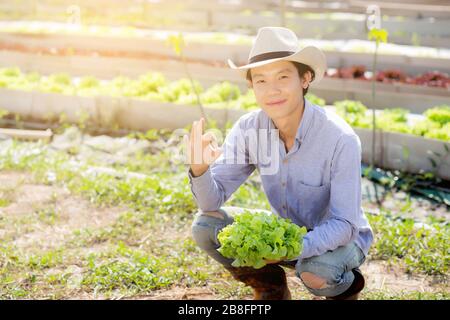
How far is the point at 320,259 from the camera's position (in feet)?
11.0

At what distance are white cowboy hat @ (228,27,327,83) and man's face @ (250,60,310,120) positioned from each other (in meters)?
0.05

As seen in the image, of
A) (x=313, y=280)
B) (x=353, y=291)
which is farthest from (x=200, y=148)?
(x=353, y=291)

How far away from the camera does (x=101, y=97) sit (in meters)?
7.50

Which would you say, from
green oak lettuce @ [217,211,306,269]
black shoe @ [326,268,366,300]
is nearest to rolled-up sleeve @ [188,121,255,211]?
green oak lettuce @ [217,211,306,269]

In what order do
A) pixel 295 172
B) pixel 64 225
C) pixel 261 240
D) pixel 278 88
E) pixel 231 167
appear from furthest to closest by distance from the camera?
pixel 64 225 < pixel 231 167 < pixel 295 172 < pixel 278 88 < pixel 261 240

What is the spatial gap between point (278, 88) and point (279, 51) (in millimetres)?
185

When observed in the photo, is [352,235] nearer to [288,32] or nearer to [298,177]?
[298,177]

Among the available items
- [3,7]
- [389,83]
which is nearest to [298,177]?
[389,83]

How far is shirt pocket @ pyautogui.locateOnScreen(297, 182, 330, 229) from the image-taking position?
11.8ft

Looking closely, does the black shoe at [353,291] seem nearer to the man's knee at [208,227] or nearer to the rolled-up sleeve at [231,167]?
the man's knee at [208,227]

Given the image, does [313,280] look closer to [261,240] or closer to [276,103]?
[261,240]

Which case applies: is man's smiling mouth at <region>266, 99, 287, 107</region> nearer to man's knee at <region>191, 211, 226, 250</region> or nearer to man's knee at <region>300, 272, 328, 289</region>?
man's knee at <region>191, 211, 226, 250</region>

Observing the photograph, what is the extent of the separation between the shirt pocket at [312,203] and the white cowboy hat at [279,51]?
0.59m

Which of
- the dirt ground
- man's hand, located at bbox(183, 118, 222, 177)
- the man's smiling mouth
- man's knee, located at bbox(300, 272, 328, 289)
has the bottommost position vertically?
the dirt ground
